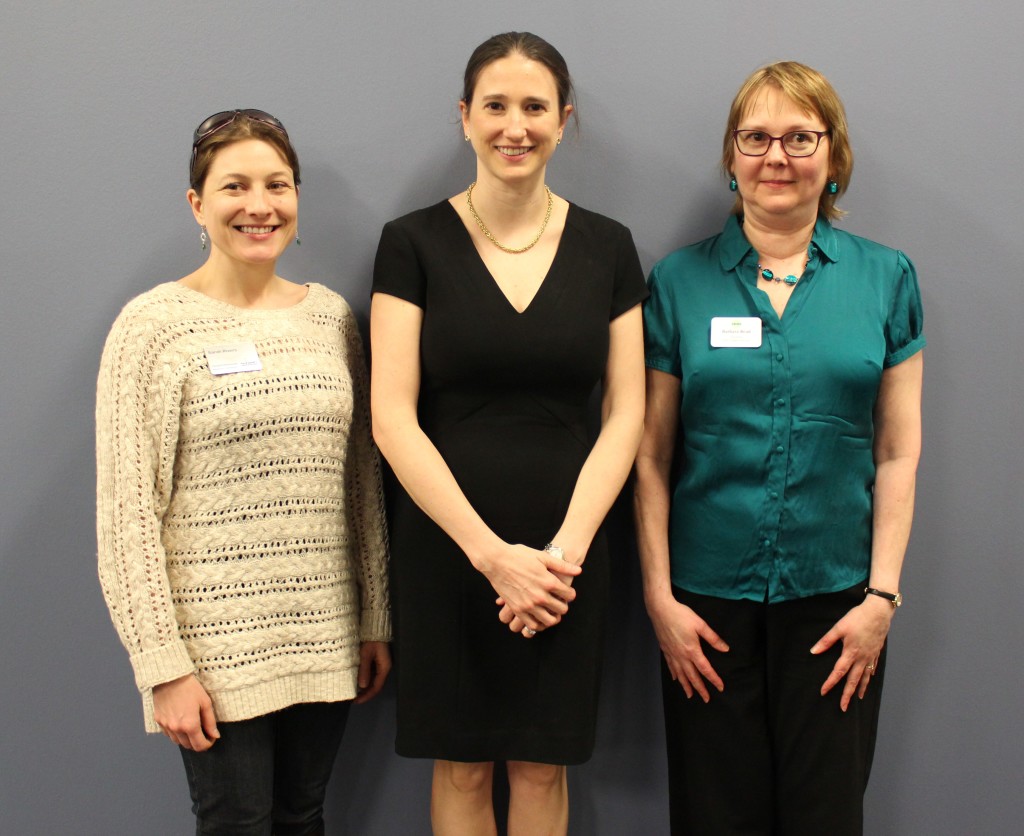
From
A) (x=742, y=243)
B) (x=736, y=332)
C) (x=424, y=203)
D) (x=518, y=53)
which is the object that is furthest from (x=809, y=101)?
(x=424, y=203)

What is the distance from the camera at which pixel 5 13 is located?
1830 mm

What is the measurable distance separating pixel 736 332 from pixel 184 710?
3.85ft

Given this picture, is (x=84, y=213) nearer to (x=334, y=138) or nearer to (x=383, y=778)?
(x=334, y=138)

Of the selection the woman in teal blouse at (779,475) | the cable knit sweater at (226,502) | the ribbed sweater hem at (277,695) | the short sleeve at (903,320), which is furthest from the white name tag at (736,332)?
the ribbed sweater hem at (277,695)

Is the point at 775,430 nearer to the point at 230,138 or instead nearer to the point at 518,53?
the point at 518,53

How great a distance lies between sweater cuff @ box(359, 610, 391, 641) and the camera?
181cm

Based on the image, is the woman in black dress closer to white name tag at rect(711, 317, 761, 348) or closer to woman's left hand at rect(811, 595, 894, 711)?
white name tag at rect(711, 317, 761, 348)

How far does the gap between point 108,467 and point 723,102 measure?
1.44 m

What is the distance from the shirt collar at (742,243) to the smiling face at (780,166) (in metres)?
0.07

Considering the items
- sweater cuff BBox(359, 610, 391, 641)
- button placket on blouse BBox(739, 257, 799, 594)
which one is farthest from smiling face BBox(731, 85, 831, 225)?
sweater cuff BBox(359, 610, 391, 641)

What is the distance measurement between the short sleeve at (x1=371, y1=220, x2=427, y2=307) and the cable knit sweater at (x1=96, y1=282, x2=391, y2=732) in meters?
0.15

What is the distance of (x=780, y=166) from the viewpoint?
1688 millimetres

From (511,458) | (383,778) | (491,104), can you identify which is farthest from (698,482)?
(383,778)

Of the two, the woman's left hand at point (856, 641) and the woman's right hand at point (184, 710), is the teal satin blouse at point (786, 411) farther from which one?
the woman's right hand at point (184, 710)
